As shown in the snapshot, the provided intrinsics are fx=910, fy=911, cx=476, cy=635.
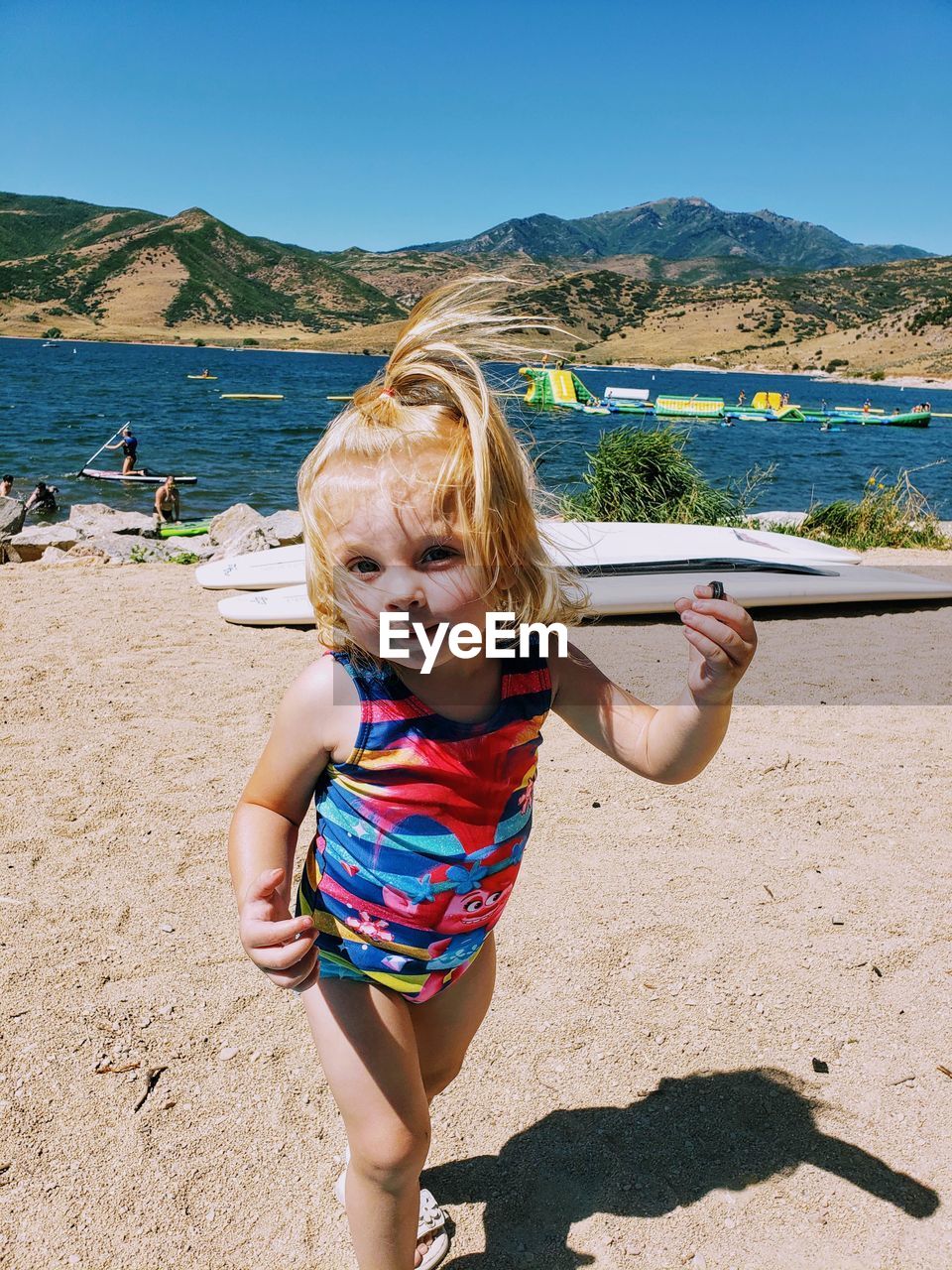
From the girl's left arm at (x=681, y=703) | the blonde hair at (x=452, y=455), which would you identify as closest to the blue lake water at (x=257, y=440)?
the blonde hair at (x=452, y=455)

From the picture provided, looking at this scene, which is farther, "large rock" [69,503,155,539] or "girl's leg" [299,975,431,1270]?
"large rock" [69,503,155,539]

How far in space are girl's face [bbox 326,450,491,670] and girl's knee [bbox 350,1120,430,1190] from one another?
0.72m

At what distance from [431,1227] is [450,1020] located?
21.8 inches

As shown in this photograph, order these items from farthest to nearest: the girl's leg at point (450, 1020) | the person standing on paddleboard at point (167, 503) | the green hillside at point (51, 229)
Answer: the green hillside at point (51, 229) → the person standing on paddleboard at point (167, 503) → the girl's leg at point (450, 1020)

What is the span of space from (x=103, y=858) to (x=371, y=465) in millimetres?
2450

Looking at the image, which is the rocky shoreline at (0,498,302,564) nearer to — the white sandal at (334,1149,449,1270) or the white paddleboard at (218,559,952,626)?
the white paddleboard at (218,559,952,626)

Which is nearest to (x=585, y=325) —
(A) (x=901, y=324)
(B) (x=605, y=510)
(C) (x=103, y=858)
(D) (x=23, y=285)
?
(A) (x=901, y=324)

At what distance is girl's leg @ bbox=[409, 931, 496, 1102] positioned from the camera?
155 cm

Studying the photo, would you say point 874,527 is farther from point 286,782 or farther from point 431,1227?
point 286,782

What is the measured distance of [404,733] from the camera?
4.48 feet

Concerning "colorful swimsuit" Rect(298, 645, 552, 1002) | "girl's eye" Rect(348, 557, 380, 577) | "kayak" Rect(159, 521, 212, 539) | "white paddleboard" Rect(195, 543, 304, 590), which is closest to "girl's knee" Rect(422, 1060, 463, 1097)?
"colorful swimsuit" Rect(298, 645, 552, 1002)

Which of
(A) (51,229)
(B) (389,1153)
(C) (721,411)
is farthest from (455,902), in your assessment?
(A) (51,229)

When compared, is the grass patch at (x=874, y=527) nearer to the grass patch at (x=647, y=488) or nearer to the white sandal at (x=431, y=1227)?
the grass patch at (x=647, y=488)

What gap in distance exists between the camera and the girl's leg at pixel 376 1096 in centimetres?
138
